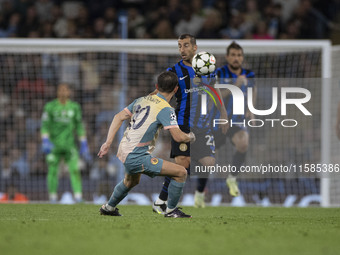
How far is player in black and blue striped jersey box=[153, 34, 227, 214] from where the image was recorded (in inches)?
335

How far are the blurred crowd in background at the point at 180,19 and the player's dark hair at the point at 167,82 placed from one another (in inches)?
331

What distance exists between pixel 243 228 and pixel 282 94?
4.55 m

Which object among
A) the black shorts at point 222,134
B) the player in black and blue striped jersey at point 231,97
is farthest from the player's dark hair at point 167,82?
the player in black and blue striped jersey at point 231,97

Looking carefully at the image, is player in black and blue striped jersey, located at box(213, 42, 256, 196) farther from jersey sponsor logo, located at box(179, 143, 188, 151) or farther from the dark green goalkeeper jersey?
the dark green goalkeeper jersey

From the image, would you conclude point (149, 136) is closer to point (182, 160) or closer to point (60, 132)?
point (182, 160)

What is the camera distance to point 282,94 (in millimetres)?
10750

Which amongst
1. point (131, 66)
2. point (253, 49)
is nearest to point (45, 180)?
point (131, 66)

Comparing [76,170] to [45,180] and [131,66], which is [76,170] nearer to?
[45,180]

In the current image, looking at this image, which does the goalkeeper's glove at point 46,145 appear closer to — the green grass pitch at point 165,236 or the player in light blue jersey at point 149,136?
the green grass pitch at point 165,236

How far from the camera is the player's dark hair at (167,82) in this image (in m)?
7.32

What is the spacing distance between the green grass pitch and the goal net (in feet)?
15.7

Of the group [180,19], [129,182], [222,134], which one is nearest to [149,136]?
[129,182]

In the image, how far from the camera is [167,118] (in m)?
7.14

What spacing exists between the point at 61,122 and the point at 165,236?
23.7 ft
